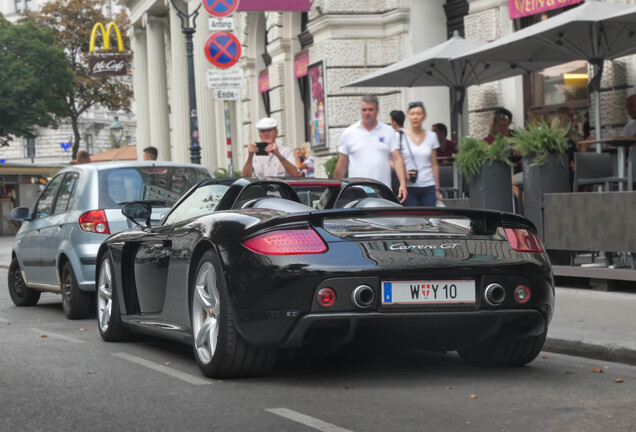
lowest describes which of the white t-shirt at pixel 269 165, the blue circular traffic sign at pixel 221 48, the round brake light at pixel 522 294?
the round brake light at pixel 522 294

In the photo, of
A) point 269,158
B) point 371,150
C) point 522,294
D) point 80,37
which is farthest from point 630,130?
point 80,37

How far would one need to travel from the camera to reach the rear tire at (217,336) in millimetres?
6898

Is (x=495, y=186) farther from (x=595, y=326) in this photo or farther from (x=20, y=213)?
(x=20, y=213)

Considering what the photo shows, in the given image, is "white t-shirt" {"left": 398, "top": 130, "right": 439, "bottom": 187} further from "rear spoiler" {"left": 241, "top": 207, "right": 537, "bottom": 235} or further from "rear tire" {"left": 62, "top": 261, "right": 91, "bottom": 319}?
"rear spoiler" {"left": 241, "top": 207, "right": 537, "bottom": 235}

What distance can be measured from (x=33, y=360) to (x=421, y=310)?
2.86 meters

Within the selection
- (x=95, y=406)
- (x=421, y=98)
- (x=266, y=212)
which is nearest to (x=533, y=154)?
(x=266, y=212)

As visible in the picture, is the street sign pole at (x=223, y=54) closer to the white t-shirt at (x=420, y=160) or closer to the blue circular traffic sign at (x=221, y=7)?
the blue circular traffic sign at (x=221, y=7)

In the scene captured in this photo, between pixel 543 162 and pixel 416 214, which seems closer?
pixel 416 214

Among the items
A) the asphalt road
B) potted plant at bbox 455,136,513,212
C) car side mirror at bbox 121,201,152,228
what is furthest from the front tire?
potted plant at bbox 455,136,513,212

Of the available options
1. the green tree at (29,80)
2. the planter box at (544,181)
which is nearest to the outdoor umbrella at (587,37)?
the planter box at (544,181)

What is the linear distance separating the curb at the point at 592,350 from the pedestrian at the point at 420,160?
4.63 metres

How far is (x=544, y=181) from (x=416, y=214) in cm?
573

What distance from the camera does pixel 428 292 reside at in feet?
22.2

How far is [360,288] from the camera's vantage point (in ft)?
21.8
